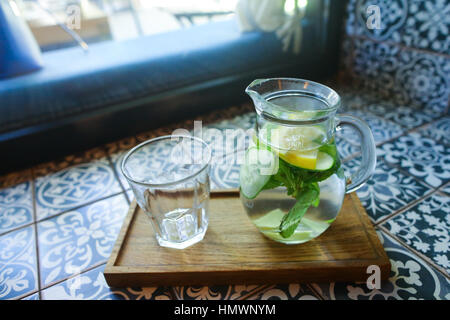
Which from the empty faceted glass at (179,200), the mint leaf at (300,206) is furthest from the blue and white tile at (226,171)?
the mint leaf at (300,206)

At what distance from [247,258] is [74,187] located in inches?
17.0

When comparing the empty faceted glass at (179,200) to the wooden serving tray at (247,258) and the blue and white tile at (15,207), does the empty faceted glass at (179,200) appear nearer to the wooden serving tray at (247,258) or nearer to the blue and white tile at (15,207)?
the wooden serving tray at (247,258)

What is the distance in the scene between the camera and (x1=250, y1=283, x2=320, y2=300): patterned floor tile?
38 cm

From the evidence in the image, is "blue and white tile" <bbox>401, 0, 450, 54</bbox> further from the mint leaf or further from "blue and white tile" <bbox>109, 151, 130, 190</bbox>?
"blue and white tile" <bbox>109, 151, 130, 190</bbox>

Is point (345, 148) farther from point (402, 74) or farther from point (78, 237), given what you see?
point (78, 237)

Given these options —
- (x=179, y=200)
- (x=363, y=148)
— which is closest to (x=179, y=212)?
(x=179, y=200)

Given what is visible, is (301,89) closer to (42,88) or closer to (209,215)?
(209,215)

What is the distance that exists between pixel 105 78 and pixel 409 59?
0.77m

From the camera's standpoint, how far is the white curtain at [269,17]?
0.89 m

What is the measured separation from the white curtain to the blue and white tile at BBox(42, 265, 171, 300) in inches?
29.9

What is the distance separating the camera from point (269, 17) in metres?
0.89

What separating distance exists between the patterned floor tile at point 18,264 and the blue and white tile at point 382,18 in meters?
0.94

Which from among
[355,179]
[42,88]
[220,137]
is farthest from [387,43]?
[42,88]

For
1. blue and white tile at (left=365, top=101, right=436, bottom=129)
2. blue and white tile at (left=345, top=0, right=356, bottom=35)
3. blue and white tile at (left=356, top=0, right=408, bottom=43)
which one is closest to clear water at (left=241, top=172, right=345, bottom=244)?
blue and white tile at (left=365, top=101, right=436, bottom=129)
